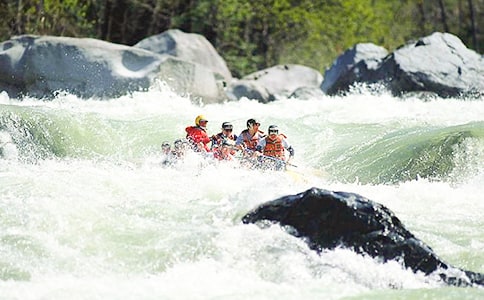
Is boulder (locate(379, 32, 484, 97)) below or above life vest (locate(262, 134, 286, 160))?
above

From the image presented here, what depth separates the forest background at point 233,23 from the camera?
23.1 metres

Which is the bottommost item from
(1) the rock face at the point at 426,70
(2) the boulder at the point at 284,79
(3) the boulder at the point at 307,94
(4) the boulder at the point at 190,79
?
(2) the boulder at the point at 284,79

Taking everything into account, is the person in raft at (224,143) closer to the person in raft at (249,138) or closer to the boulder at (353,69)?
the person in raft at (249,138)

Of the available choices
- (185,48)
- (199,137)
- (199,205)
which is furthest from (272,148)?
(185,48)

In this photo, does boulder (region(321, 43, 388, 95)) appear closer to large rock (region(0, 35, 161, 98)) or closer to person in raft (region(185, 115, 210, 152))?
large rock (region(0, 35, 161, 98))

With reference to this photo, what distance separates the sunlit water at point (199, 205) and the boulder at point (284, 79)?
6.43 meters

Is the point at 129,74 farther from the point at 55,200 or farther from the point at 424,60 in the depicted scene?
the point at 55,200

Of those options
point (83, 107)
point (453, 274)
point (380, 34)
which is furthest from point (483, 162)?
point (380, 34)

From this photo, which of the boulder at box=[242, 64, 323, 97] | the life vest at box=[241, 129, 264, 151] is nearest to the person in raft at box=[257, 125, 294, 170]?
the life vest at box=[241, 129, 264, 151]

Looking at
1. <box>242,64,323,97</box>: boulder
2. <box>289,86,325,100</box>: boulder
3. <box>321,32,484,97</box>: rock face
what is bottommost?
<box>242,64,323,97</box>: boulder

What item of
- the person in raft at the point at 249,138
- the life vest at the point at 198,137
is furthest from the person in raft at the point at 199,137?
the person in raft at the point at 249,138

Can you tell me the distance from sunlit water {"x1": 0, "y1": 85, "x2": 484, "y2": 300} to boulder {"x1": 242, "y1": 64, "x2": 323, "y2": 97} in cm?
643

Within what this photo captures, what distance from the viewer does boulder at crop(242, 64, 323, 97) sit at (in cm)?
2230

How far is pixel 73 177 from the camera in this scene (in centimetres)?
973
